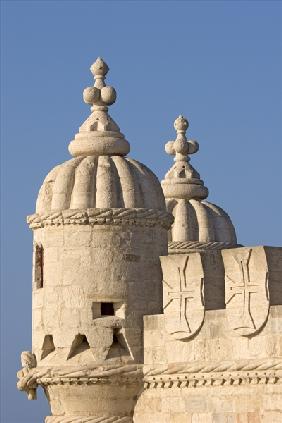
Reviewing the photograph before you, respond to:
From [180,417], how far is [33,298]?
3.63 m

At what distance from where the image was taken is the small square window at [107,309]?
30.8m

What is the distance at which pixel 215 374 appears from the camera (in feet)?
96.3

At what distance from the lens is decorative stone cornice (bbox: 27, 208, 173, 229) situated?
30.7 m

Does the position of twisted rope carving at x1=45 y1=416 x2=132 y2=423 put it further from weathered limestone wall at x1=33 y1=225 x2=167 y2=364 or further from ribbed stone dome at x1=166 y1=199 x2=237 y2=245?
ribbed stone dome at x1=166 y1=199 x2=237 y2=245

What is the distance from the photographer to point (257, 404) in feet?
94.3

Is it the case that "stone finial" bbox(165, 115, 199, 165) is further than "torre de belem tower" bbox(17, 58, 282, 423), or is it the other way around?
"stone finial" bbox(165, 115, 199, 165)

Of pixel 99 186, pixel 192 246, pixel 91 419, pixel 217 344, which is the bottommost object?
pixel 91 419

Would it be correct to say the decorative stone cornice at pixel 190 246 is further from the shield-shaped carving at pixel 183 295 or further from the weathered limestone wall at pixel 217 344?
the shield-shaped carving at pixel 183 295

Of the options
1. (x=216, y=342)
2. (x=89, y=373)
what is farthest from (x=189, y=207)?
(x=216, y=342)

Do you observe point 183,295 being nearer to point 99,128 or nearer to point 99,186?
point 99,186

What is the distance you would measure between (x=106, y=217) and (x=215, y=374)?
133 inches

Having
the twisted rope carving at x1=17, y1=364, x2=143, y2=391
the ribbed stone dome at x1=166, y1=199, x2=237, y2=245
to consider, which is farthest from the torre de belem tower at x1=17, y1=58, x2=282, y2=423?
the ribbed stone dome at x1=166, y1=199, x2=237, y2=245

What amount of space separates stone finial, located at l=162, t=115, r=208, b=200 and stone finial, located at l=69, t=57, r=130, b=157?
4.90m

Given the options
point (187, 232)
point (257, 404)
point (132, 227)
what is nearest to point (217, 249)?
point (187, 232)
